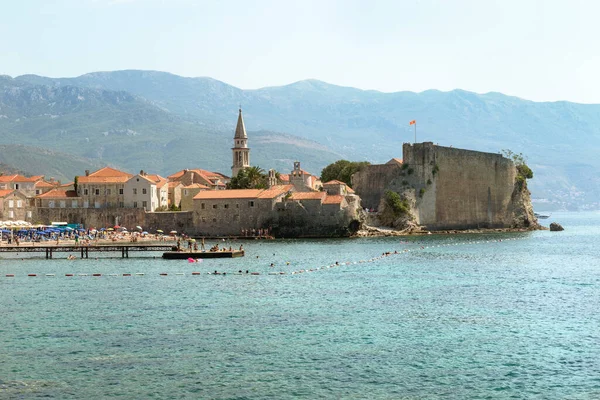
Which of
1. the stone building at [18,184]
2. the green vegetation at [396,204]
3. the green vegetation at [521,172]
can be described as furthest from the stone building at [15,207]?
the green vegetation at [521,172]

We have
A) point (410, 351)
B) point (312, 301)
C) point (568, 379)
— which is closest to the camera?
point (568, 379)

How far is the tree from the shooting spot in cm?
11475

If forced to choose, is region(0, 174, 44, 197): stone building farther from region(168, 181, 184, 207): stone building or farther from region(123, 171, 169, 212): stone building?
region(168, 181, 184, 207): stone building

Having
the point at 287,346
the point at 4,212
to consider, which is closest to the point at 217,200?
the point at 4,212

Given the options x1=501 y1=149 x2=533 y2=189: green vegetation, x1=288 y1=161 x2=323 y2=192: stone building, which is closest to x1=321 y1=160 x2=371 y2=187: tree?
x1=288 y1=161 x2=323 y2=192: stone building

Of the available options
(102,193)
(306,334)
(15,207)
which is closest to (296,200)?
(102,193)

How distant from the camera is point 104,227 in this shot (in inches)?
3686

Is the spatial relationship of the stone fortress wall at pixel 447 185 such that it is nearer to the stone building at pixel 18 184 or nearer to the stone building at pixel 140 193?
the stone building at pixel 140 193

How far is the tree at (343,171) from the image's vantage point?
114750 millimetres

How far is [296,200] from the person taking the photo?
88812 mm

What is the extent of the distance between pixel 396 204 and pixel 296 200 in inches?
497

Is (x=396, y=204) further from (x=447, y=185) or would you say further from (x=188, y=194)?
(x=188, y=194)

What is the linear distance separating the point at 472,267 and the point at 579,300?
16633mm

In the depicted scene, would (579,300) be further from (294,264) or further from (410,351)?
(294,264)
